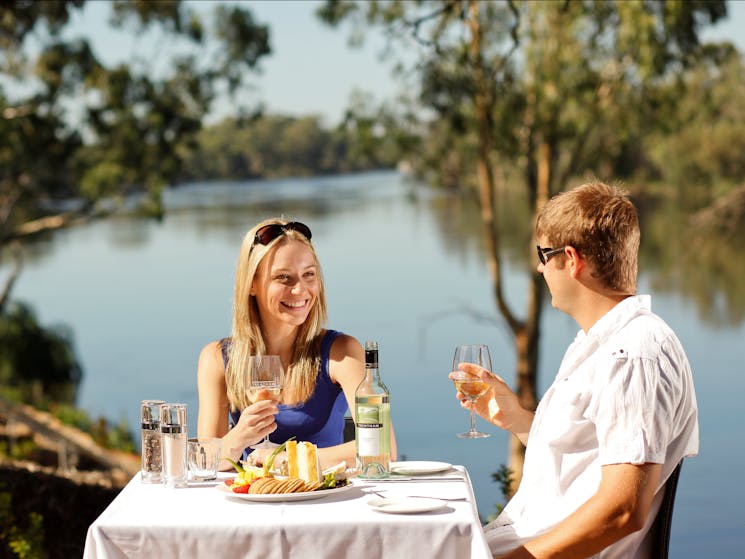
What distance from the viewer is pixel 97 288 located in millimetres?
42625

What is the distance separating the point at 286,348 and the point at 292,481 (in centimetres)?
91

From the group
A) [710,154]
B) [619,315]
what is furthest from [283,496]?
[710,154]

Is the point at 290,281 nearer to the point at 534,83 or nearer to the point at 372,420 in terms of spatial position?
the point at 372,420

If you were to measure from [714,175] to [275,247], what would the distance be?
17729 millimetres

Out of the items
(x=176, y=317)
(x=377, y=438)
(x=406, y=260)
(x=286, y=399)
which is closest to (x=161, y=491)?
(x=377, y=438)

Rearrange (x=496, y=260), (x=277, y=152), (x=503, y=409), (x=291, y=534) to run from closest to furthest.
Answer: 1. (x=291, y=534)
2. (x=503, y=409)
3. (x=496, y=260)
4. (x=277, y=152)

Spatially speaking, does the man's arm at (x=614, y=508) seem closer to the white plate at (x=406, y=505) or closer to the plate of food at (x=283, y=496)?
the white plate at (x=406, y=505)

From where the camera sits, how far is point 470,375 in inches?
102

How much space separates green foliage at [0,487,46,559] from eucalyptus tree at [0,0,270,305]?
27.3 feet

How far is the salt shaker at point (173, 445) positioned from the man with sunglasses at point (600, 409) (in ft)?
2.41

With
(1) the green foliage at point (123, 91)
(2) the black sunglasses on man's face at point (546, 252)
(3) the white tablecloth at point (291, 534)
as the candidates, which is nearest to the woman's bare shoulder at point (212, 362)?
(3) the white tablecloth at point (291, 534)

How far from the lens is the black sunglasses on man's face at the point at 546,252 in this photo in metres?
2.25

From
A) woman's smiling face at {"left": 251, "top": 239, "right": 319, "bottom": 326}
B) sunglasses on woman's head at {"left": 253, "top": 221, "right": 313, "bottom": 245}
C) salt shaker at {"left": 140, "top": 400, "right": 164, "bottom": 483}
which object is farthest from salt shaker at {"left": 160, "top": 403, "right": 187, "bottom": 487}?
sunglasses on woman's head at {"left": 253, "top": 221, "right": 313, "bottom": 245}

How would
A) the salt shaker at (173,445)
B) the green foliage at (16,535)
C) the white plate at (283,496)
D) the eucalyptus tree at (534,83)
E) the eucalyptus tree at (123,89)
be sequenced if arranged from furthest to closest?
the eucalyptus tree at (123,89) → the eucalyptus tree at (534,83) → the green foliage at (16,535) → the salt shaker at (173,445) → the white plate at (283,496)
